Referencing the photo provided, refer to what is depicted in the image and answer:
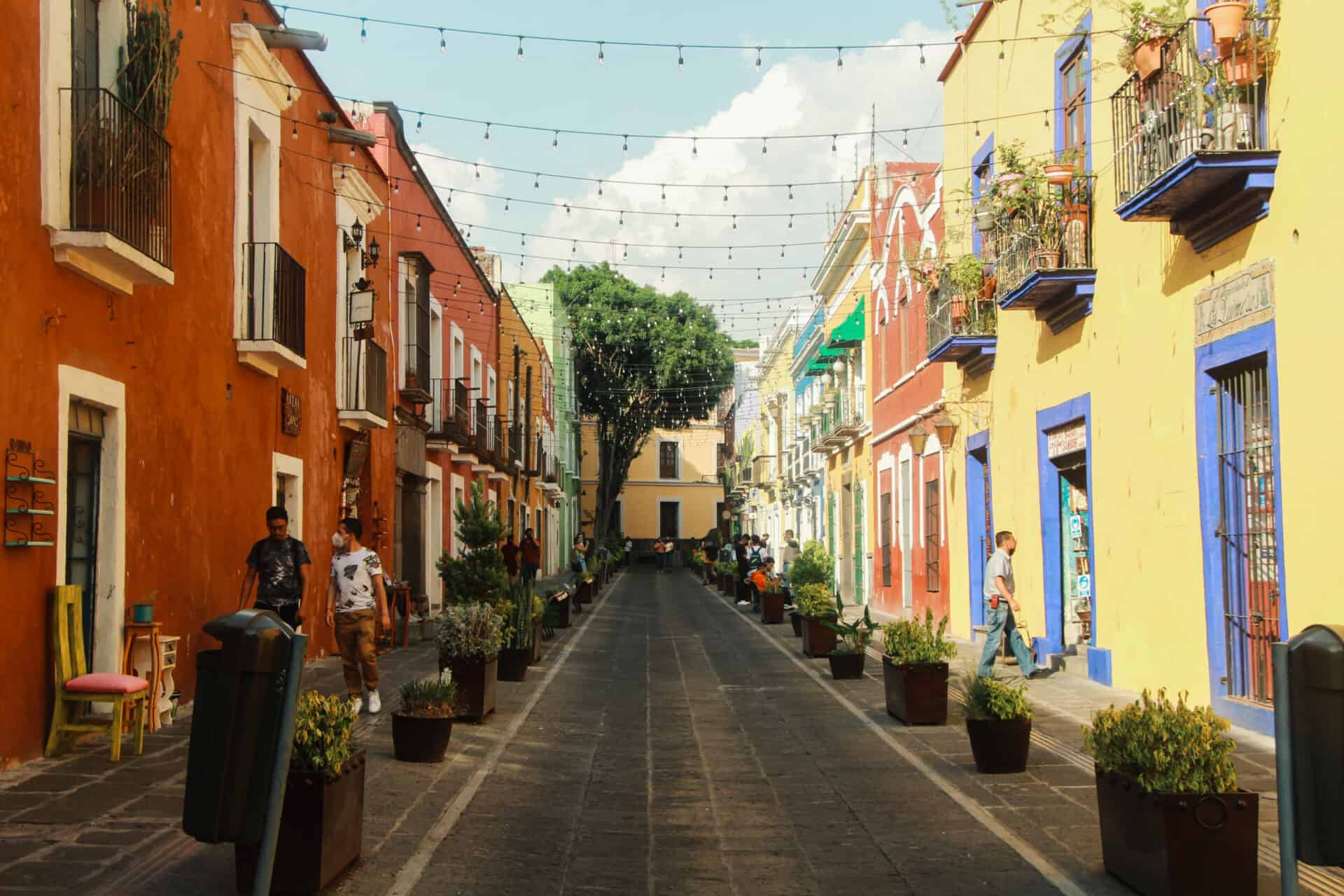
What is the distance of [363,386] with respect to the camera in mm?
17188

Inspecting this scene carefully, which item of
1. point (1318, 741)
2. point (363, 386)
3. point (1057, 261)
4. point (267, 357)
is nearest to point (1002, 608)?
point (1057, 261)

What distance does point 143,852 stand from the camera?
239 inches

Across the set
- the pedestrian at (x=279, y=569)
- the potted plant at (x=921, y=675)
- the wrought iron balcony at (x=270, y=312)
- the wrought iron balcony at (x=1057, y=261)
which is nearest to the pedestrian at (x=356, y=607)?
the pedestrian at (x=279, y=569)

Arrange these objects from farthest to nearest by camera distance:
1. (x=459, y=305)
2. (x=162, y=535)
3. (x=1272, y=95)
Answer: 1. (x=459, y=305)
2. (x=162, y=535)
3. (x=1272, y=95)

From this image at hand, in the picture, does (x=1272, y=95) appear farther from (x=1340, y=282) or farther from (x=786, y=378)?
(x=786, y=378)

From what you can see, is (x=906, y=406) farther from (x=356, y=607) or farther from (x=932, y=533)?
(x=356, y=607)

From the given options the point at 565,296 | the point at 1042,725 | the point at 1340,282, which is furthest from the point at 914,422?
the point at 565,296

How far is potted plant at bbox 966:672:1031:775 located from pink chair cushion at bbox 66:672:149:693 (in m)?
5.37

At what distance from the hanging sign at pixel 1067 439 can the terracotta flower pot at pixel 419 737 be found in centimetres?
794

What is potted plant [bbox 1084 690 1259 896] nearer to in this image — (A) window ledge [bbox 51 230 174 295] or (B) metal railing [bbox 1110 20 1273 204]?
(B) metal railing [bbox 1110 20 1273 204]

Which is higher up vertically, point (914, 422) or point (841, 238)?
point (841, 238)

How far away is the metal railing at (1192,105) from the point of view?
9336mm

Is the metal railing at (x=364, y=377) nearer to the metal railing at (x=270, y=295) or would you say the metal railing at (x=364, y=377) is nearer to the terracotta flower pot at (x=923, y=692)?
the metal railing at (x=270, y=295)

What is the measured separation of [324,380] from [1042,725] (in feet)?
30.9
